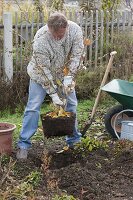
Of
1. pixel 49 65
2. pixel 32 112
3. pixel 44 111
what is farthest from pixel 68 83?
pixel 44 111

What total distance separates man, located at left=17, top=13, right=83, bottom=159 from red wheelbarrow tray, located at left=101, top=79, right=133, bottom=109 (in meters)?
0.67

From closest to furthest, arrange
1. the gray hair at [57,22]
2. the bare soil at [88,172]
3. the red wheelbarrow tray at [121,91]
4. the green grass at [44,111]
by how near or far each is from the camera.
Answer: the bare soil at [88,172], the gray hair at [57,22], the red wheelbarrow tray at [121,91], the green grass at [44,111]

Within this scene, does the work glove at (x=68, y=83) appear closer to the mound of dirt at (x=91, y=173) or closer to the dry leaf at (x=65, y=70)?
the dry leaf at (x=65, y=70)

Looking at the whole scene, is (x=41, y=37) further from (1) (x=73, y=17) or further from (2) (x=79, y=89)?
(1) (x=73, y=17)

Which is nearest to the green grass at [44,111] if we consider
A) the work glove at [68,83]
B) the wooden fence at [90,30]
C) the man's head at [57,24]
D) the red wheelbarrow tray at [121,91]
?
the wooden fence at [90,30]

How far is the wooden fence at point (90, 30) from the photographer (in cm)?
927

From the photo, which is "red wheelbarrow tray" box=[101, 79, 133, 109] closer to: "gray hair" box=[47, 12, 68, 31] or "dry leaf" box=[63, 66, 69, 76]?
"dry leaf" box=[63, 66, 69, 76]

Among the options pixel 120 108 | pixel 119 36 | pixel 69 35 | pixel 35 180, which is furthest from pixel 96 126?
pixel 119 36

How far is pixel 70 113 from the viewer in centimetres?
Result: 596

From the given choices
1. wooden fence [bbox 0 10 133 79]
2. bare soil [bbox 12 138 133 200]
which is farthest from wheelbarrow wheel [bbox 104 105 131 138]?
wooden fence [bbox 0 10 133 79]

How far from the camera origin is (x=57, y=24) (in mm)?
5477

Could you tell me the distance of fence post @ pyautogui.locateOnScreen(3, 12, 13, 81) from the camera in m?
8.92

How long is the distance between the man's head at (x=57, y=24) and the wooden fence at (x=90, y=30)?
299 cm

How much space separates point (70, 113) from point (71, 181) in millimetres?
1063
